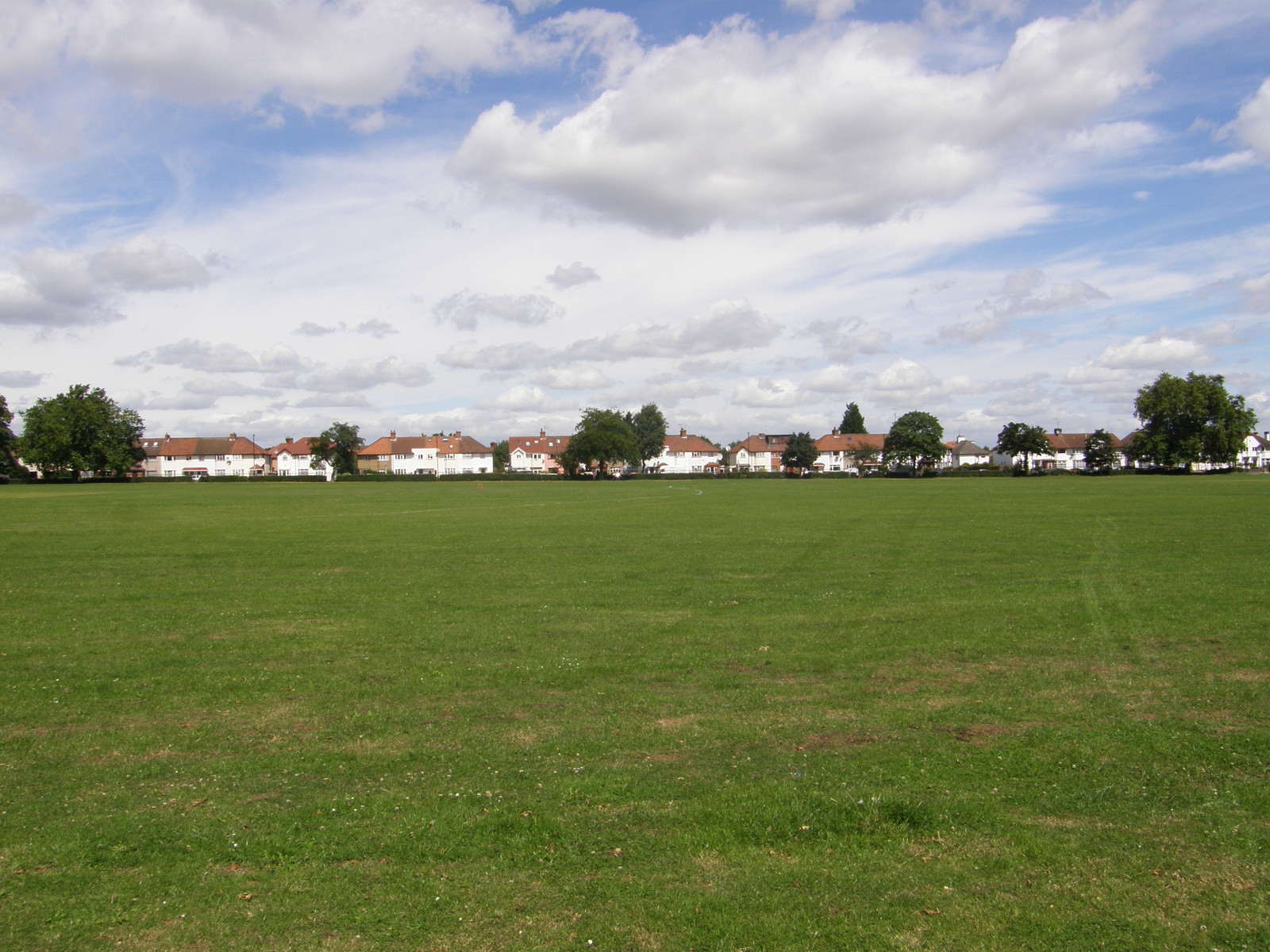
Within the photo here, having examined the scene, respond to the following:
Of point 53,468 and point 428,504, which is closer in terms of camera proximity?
point 428,504

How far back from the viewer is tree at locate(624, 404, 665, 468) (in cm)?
18900

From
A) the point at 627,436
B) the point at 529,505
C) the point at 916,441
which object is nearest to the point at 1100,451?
the point at 916,441

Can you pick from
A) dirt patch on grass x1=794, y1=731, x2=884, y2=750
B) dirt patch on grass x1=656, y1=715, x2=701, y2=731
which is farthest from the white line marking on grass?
dirt patch on grass x1=794, y1=731, x2=884, y2=750

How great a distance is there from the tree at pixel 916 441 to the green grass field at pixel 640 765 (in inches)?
5091

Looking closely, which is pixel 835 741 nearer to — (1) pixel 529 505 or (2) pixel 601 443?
(1) pixel 529 505

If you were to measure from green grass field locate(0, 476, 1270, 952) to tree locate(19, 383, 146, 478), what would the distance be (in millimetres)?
118622

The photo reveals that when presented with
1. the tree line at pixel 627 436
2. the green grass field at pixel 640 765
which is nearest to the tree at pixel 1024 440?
the tree line at pixel 627 436

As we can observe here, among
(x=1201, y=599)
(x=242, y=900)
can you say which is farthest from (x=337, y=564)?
(x=1201, y=599)

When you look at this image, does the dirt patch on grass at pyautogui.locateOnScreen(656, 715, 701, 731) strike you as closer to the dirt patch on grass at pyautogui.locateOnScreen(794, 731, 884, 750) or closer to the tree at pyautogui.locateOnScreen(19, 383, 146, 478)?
the dirt patch on grass at pyautogui.locateOnScreen(794, 731, 884, 750)

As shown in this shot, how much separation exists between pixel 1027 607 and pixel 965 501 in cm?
3844

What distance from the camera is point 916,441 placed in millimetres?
143000

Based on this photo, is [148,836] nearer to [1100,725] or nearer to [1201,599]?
[1100,725]

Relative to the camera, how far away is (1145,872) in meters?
5.46

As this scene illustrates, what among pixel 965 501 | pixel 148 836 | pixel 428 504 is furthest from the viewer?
pixel 428 504
